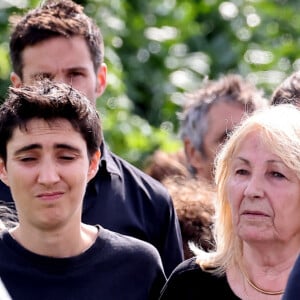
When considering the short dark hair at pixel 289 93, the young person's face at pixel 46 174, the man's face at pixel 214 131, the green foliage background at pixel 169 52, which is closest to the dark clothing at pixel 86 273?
the young person's face at pixel 46 174

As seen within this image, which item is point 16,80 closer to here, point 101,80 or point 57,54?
point 57,54

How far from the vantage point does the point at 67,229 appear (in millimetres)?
4453

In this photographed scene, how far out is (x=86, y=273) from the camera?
4.40 m

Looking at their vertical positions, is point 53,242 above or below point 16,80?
below

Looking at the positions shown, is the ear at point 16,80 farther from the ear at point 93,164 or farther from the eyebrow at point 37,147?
the eyebrow at point 37,147

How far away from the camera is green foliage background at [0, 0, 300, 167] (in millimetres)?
9297

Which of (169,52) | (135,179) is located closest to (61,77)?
(135,179)

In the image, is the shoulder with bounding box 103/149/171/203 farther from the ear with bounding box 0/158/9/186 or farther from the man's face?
the man's face

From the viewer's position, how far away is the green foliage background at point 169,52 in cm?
930

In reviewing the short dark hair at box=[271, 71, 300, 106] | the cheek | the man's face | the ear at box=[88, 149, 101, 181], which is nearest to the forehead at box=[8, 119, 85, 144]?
the ear at box=[88, 149, 101, 181]

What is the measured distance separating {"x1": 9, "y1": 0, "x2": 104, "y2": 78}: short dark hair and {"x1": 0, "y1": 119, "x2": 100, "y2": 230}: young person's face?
1.08 meters

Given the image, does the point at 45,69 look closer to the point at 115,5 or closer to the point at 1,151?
the point at 1,151

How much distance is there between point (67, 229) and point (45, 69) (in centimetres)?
111

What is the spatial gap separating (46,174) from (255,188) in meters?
0.64
